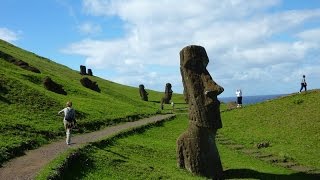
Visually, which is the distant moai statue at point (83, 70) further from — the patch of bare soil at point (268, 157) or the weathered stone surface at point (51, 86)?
the patch of bare soil at point (268, 157)

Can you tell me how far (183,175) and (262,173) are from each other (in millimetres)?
4166

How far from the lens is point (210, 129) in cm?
2238

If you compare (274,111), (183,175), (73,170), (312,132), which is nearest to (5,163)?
(73,170)

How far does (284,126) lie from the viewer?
126 feet

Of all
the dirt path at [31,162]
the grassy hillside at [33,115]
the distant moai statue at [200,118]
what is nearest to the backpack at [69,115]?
the dirt path at [31,162]

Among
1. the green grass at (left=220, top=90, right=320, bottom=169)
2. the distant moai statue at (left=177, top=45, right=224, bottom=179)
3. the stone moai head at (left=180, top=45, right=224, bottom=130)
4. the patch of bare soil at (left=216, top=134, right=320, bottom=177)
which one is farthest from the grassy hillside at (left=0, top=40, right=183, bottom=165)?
the green grass at (left=220, top=90, right=320, bottom=169)

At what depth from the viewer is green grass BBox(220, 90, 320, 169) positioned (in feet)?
102

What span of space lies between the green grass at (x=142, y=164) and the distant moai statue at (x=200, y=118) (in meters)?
0.70

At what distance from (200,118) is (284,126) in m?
18.1

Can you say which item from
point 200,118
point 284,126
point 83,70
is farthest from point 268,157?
point 83,70

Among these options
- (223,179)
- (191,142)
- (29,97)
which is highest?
(29,97)

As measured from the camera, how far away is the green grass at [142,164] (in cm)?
2062

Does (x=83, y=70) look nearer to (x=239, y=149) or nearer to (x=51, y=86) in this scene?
(x=51, y=86)

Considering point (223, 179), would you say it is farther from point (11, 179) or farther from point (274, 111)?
point (274, 111)
